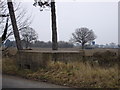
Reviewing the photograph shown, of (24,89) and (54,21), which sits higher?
(54,21)

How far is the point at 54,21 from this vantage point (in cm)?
1948

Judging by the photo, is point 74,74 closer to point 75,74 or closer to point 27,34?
point 75,74

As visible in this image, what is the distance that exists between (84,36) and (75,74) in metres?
52.5

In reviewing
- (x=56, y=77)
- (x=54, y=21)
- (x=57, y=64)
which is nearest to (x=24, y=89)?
(x=56, y=77)

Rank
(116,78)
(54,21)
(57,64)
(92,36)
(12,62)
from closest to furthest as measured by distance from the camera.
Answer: (116,78) < (57,64) < (12,62) < (54,21) < (92,36)

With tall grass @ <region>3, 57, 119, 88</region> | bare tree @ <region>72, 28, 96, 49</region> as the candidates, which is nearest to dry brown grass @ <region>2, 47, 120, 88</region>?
tall grass @ <region>3, 57, 119, 88</region>

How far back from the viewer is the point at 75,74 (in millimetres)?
12023

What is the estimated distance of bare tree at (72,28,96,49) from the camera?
206 ft

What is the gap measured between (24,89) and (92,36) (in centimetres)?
5413

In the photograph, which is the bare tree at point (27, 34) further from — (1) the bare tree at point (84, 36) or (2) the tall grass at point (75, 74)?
(1) the bare tree at point (84, 36)

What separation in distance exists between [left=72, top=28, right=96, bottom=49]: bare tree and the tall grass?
4780 cm

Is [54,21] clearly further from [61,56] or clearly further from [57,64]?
[57,64]

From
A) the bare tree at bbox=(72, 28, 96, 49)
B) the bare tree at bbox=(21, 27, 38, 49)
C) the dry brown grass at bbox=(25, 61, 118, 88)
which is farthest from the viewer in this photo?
the bare tree at bbox=(72, 28, 96, 49)

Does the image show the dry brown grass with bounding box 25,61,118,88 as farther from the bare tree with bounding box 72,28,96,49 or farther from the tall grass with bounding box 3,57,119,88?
the bare tree with bounding box 72,28,96,49
